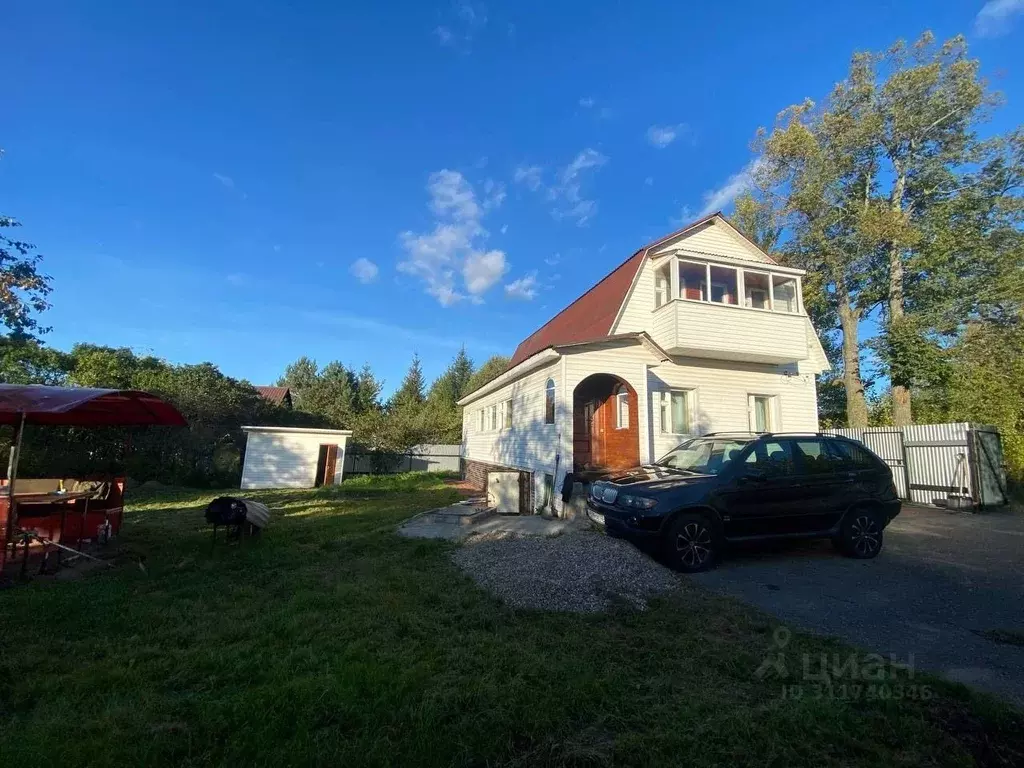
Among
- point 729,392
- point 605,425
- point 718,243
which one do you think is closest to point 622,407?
point 605,425

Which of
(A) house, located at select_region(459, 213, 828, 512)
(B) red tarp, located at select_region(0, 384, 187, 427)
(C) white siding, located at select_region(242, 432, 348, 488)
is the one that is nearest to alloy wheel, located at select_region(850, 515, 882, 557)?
(A) house, located at select_region(459, 213, 828, 512)

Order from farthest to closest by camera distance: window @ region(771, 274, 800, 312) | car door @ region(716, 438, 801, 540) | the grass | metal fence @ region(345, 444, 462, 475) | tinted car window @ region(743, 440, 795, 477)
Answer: metal fence @ region(345, 444, 462, 475)
window @ region(771, 274, 800, 312)
tinted car window @ region(743, 440, 795, 477)
car door @ region(716, 438, 801, 540)
the grass

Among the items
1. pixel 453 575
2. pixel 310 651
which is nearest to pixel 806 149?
pixel 453 575

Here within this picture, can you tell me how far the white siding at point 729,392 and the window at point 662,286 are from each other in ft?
5.54

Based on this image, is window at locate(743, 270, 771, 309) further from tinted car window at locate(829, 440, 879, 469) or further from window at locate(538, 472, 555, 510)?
window at locate(538, 472, 555, 510)

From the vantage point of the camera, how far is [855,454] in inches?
291

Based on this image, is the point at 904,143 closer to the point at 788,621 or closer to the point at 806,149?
the point at 806,149

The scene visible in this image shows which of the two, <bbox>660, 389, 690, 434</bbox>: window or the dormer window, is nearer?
<bbox>660, 389, 690, 434</bbox>: window

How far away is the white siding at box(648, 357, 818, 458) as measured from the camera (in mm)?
11867

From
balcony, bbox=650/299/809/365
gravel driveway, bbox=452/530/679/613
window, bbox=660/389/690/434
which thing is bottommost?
gravel driveway, bbox=452/530/679/613

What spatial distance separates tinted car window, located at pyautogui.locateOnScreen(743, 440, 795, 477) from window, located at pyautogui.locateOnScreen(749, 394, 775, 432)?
19.5 ft

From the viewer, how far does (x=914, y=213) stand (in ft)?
64.2

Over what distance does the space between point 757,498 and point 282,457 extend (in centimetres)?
1763

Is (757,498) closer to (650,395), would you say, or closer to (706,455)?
(706,455)
